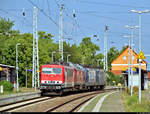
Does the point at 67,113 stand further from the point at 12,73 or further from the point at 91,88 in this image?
the point at 12,73

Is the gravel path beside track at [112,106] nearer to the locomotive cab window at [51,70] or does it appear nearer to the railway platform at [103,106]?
the railway platform at [103,106]

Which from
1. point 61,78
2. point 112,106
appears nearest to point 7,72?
point 61,78

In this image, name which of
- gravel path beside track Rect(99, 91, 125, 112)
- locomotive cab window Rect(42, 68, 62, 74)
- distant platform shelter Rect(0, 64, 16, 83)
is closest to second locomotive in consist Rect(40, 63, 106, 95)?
locomotive cab window Rect(42, 68, 62, 74)

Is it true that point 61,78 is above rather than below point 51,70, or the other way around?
below

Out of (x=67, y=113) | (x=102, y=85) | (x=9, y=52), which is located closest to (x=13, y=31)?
(x=9, y=52)

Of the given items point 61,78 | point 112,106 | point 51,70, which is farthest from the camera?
point 51,70

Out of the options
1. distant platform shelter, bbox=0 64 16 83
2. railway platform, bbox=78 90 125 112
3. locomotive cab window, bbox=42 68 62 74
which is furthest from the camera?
distant platform shelter, bbox=0 64 16 83

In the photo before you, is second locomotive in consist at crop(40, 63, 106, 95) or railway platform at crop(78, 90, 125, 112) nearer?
railway platform at crop(78, 90, 125, 112)

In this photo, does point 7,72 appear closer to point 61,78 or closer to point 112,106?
point 61,78

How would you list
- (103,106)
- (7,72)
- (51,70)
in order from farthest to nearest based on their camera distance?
(7,72), (51,70), (103,106)

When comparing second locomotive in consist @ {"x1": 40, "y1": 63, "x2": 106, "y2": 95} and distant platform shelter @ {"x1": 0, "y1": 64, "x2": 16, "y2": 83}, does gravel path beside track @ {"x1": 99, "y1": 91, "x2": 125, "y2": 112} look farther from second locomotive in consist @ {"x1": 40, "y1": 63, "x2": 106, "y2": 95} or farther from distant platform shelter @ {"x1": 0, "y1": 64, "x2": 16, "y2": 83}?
distant platform shelter @ {"x1": 0, "y1": 64, "x2": 16, "y2": 83}

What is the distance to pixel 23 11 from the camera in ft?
166

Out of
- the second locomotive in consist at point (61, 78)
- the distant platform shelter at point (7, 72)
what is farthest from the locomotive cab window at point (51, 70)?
the distant platform shelter at point (7, 72)

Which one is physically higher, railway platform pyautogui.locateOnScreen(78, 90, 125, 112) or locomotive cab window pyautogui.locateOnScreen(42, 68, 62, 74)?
locomotive cab window pyautogui.locateOnScreen(42, 68, 62, 74)
